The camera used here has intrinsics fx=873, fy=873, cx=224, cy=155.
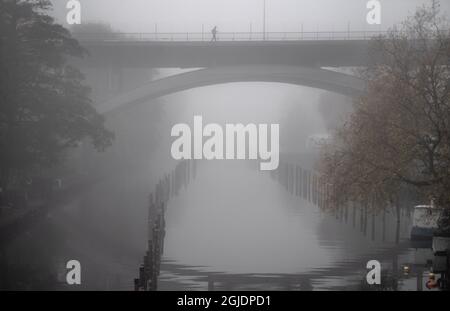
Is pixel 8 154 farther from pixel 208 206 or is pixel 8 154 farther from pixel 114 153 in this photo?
pixel 114 153

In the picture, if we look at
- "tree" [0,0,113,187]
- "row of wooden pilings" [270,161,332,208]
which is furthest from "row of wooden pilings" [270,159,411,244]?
"tree" [0,0,113,187]

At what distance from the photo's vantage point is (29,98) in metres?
38.9

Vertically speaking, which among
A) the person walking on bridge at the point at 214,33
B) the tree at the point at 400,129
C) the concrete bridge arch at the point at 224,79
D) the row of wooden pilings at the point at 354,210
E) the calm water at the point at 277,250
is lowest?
the calm water at the point at 277,250

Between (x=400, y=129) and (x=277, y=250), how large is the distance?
37.5ft

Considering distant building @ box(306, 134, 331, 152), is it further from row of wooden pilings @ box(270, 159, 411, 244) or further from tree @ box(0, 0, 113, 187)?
tree @ box(0, 0, 113, 187)

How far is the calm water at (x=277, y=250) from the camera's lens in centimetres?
2567

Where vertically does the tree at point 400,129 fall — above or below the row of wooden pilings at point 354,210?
above

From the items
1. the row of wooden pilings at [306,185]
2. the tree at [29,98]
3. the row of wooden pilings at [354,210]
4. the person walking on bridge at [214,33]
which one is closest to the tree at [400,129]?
the row of wooden pilings at [354,210]

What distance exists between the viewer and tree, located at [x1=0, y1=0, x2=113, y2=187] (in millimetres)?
37375

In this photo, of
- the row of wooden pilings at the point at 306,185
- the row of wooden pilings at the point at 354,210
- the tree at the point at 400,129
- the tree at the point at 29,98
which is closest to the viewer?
the tree at the point at 400,129

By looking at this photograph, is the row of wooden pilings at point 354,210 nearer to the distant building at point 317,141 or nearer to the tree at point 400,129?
the tree at point 400,129

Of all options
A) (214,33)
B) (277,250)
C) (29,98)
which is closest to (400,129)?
(277,250)

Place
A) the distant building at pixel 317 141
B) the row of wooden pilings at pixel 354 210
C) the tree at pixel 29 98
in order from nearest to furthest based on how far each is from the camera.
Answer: the row of wooden pilings at pixel 354 210, the distant building at pixel 317 141, the tree at pixel 29 98

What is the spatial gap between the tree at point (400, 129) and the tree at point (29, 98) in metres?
16.5
